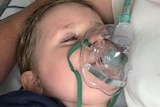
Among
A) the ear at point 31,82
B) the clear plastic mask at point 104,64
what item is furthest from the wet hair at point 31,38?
the clear plastic mask at point 104,64

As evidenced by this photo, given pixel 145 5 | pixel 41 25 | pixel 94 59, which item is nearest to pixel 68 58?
pixel 94 59

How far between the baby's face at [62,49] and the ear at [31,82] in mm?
37

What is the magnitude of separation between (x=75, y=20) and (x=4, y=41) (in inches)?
14.1

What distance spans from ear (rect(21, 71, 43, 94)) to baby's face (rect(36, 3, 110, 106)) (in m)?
0.04

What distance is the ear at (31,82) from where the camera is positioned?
1324 mm

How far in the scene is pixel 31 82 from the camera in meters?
1.33

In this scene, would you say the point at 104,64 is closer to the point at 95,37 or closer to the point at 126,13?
the point at 95,37

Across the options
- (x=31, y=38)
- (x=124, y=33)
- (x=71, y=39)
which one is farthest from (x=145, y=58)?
(x=31, y=38)

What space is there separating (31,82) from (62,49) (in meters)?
0.21

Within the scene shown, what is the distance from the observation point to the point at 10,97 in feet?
4.03

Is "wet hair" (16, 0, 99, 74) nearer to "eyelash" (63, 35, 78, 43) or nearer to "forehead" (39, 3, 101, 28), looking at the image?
"forehead" (39, 3, 101, 28)

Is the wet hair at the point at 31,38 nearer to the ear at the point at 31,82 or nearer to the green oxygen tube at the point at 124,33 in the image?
the ear at the point at 31,82

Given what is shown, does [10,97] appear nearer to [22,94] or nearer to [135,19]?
[22,94]

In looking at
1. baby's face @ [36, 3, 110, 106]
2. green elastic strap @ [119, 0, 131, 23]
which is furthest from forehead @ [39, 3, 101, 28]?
green elastic strap @ [119, 0, 131, 23]
